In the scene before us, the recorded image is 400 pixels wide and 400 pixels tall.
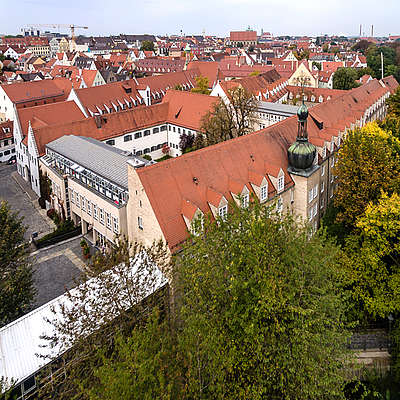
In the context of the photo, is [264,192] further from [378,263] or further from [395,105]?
[395,105]

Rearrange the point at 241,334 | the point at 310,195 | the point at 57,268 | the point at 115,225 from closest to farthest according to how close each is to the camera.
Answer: the point at 241,334 < the point at 115,225 < the point at 57,268 < the point at 310,195

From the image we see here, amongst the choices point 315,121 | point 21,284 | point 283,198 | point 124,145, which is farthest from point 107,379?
point 124,145

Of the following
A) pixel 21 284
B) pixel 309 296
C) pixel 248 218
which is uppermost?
pixel 248 218

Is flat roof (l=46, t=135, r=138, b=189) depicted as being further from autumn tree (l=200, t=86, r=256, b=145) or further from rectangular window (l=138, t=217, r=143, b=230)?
autumn tree (l=200, t=86, r=256, b=145)

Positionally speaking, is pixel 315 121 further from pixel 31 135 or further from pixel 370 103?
pixel 31 135

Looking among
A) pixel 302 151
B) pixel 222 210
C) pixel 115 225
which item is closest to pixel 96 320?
pixel 222 210

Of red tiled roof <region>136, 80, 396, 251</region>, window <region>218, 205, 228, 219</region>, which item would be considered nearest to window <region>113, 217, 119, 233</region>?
red tiled roof <region>136, 80, 396, 251</region>

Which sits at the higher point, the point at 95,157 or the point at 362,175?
the point at 95,157
